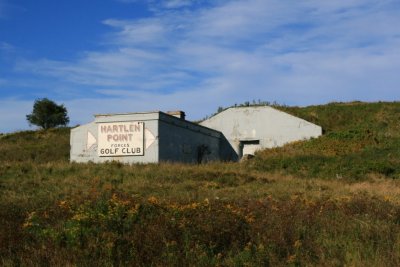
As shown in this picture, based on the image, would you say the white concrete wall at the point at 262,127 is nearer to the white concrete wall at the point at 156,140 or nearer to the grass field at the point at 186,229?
the white concrete wall at the point at 156,140

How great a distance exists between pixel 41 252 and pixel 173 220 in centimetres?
233

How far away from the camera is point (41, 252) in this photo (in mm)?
7207

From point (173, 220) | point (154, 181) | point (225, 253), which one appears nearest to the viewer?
point (225, 253)

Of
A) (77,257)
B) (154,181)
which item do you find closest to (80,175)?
(154,181)

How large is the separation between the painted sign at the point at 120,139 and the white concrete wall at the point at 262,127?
35.9 feet

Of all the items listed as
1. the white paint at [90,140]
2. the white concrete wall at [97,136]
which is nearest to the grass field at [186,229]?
the white concrete wall at [97,136]

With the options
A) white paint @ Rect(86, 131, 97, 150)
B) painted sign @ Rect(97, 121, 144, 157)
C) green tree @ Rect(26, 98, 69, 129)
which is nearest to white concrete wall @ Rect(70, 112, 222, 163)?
white paint @ Rect(86, 131, 97, 150)

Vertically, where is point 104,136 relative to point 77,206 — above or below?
above

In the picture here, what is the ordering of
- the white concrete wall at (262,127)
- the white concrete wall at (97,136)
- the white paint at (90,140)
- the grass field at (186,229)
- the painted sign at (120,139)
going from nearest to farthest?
the grass field at (186,229), the white concrete wall at (97,136), the painted sign at (120,139), the white paint at (90,140), the white concrete wall at (262,127)

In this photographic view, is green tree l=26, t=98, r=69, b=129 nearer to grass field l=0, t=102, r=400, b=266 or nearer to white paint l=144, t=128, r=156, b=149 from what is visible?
white paint l=144, t=128, r=156, b=149

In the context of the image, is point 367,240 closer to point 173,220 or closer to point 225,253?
point 225,253

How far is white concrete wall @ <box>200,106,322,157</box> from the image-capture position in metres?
35.1

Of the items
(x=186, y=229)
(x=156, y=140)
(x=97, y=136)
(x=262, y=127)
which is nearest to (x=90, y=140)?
Answer: (x=97, y=136)

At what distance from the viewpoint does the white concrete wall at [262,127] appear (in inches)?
1382
